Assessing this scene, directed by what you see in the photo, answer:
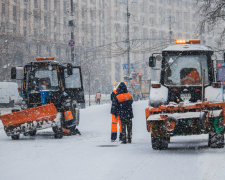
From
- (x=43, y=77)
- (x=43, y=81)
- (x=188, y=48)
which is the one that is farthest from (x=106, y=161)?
(x=43, y=77)

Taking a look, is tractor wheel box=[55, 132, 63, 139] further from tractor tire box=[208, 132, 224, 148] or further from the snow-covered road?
tractor tire box=[208, 132, 224, 148]

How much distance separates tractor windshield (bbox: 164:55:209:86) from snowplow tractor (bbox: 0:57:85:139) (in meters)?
4.40

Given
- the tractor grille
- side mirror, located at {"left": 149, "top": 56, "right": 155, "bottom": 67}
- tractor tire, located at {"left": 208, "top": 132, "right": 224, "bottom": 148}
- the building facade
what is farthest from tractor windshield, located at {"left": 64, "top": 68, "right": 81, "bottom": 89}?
the building facade

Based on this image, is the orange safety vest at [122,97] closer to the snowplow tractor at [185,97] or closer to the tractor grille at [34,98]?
the snowplow tractor at [185,97]

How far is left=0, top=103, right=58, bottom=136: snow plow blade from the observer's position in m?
15.5

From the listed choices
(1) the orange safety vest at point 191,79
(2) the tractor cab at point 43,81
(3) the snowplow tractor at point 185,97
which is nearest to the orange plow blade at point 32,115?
(2) the tractor cab at point 43,81

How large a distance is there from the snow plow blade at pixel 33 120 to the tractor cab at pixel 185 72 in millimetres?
4223

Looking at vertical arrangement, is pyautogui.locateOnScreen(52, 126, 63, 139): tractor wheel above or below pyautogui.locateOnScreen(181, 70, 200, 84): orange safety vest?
below

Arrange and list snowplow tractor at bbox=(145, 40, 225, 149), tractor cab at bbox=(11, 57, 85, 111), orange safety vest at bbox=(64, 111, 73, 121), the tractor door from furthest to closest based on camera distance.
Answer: the tractor door
tractor cab at bbox=(11, 57, 85, 111)
orange safety vest at bbox=(64, 111, 73, 121)
snowplow tractor at bbox=(145, 40, 225, 149)

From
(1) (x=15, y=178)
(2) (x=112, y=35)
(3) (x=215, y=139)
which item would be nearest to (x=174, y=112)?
(3) (x=215, y=139)

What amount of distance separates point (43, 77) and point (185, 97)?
6605mm

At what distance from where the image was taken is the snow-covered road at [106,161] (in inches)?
321

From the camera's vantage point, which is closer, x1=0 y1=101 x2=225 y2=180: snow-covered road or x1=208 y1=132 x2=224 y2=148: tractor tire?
x1=0 y1=101 x2=225 y2=180: snow-covered road

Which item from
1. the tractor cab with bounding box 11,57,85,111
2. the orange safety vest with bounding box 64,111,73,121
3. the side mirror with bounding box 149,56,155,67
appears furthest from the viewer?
the tractor cab with bounding box 11,57,85,111
